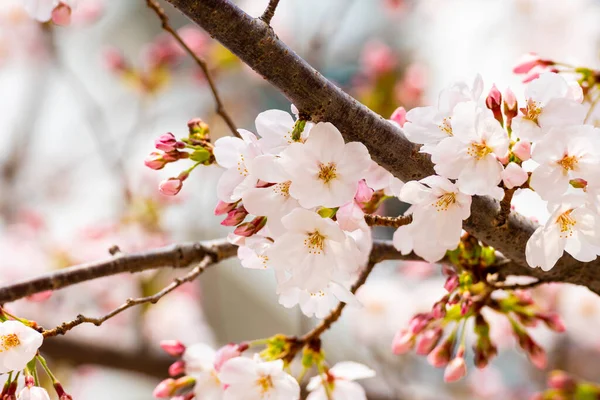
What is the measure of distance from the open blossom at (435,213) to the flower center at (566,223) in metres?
0.08

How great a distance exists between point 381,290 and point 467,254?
4.50 feet

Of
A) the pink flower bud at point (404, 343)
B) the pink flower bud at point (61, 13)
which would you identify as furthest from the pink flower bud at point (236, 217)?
the pink flower bud at point (61, 13)

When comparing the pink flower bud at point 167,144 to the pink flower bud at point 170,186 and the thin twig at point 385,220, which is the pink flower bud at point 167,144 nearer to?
the pink flower bud at point 170,186

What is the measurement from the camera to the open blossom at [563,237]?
0.51m

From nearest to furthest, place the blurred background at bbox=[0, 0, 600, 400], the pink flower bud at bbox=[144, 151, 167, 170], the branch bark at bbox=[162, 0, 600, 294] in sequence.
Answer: the branch bark at bbox=[162, 0, 600, 294], the pink flower bud at bbox=[144, 151, 167, 170], the blurred background at bbox=[0, 0, 600, 400]

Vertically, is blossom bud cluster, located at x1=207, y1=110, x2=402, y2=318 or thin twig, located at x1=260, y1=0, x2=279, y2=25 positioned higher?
thin twig, located at x1=260, y1=0, x2=279, y2=25

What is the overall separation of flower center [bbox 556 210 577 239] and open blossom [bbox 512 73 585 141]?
8cm

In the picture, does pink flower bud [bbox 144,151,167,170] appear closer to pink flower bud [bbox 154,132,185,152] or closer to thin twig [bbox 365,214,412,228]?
pink flower bud [bbox 154,132,185,152]

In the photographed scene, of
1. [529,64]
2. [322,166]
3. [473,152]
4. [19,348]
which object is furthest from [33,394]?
[529,64]

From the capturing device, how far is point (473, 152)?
48 cm

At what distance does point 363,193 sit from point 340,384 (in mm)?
273

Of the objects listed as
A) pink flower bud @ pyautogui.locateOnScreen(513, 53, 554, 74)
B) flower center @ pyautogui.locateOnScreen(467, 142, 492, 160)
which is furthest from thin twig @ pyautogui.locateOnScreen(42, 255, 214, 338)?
pink flower bud @ pyautogui.locateOnScreen(513, 53, 554, 74)

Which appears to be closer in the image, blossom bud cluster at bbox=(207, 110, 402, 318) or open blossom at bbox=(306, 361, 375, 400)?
blossom bud cluster at bbox=(207, 110, 402, 318)

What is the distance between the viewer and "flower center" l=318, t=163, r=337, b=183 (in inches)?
18.8
